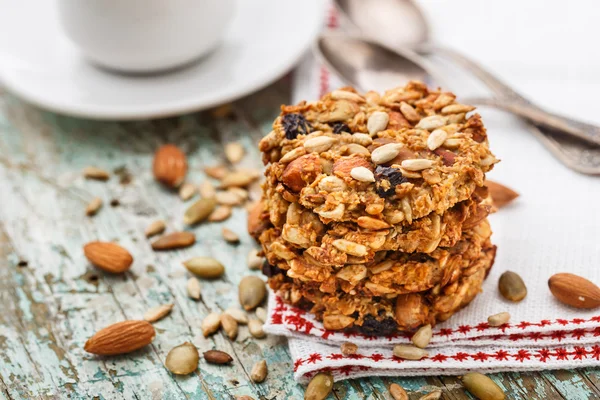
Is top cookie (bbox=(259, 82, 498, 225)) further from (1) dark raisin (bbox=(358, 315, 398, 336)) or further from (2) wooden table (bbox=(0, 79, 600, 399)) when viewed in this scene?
(2) wooden table (bbox=(0, 79, 600, 399))

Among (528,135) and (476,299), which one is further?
(528,135)

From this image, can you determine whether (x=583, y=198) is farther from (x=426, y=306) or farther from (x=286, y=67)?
(x=286, y=67)

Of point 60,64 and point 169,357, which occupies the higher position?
point 60,64

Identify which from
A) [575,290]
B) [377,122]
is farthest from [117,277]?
[575,290]

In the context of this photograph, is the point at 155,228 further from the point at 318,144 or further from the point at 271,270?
the point at 318,144

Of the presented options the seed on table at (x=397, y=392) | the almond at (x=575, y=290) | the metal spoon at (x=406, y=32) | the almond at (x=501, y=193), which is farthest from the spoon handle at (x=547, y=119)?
the seed on table at (x=397, y=392)

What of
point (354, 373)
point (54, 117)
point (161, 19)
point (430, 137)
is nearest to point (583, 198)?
point (430, 137)

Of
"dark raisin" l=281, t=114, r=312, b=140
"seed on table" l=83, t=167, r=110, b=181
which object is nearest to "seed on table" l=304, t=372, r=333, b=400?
"dark raisin" l=281, t=114, r=312, b=140
